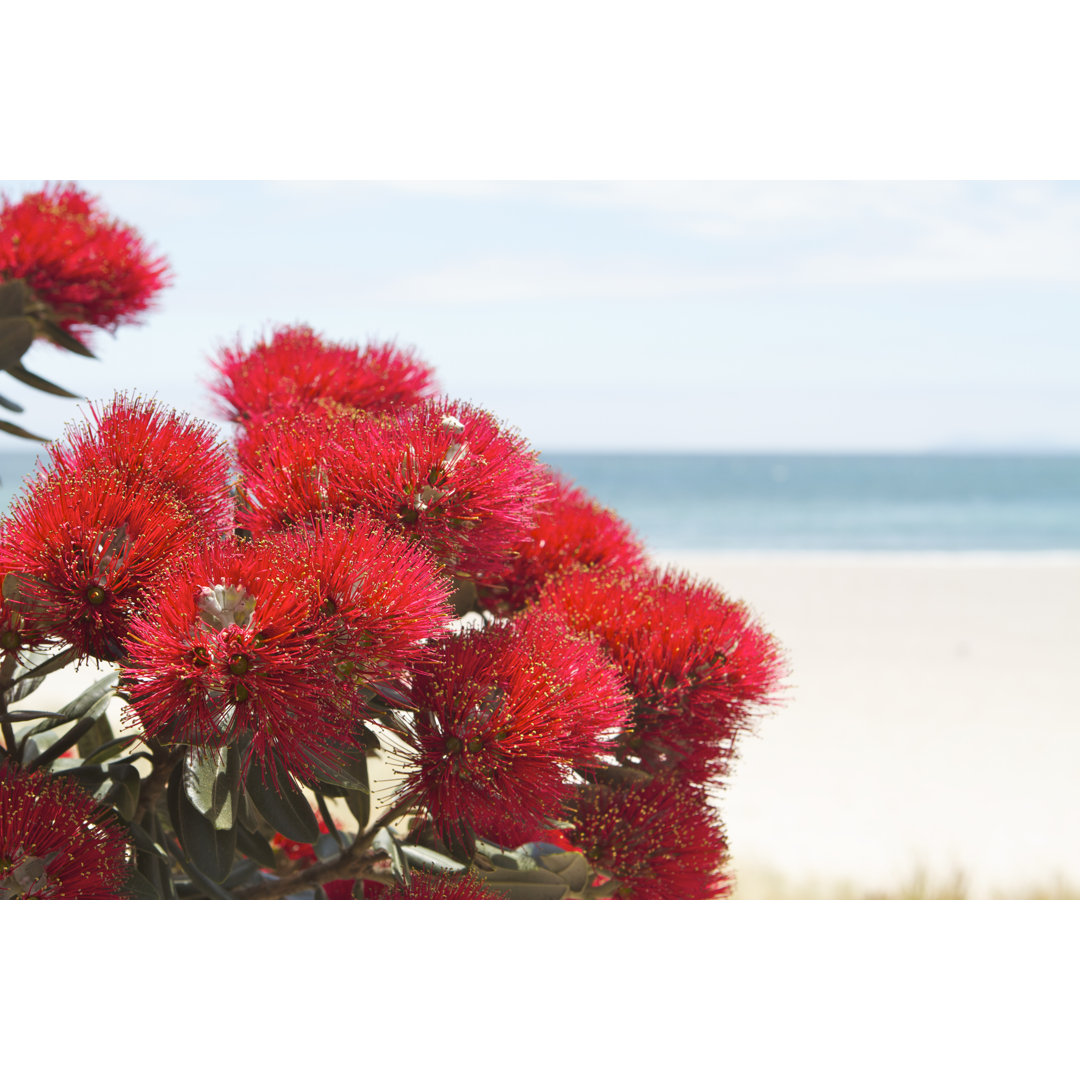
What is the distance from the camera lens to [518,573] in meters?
0.85

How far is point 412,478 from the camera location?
2.03 feet

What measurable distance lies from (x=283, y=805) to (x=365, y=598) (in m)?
0.21

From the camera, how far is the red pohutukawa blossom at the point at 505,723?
2.03ft

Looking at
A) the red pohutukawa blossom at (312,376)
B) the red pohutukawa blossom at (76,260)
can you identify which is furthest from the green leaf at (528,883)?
the red pohutukawa blossom at (76,260)

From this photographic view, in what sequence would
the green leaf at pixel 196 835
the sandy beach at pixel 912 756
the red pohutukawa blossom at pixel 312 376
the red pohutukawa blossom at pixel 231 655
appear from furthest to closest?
the sandy beach at pixel 912 756, the red pohutukawa blossom at pixel 312 376, the green leaf at pixel 196 835, the red pohutukawa blossom at pixel 231 655

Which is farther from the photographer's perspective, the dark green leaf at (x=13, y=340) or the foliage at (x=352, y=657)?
the dark green leaf at (x=13, y=340)

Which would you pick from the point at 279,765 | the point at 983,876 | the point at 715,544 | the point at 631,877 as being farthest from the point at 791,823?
the point at 715,544

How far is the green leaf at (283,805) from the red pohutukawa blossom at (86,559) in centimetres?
12

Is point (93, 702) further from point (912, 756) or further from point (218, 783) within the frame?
point (912, 756)

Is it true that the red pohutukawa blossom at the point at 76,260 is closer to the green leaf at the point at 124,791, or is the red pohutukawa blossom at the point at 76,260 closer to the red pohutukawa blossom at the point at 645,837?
the green leaf at the point at 124,791

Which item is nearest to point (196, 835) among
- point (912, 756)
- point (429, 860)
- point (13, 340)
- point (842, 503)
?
point (429, 860)

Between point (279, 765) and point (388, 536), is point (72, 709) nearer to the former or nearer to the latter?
point (279, 765)

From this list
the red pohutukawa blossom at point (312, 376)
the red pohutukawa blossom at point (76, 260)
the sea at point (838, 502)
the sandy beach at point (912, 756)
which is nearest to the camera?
the red pohutukawa blossom at point (312, 376)

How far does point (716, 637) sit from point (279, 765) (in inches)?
12.0
